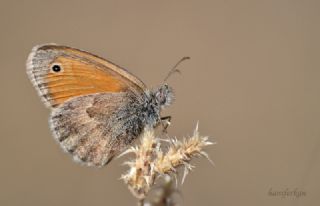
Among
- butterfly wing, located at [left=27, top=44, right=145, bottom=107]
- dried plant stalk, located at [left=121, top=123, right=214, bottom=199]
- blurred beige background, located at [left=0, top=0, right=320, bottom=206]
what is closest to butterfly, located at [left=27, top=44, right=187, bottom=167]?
butterfly wing, located at [left=27, top=44, right=145, bottom=107]

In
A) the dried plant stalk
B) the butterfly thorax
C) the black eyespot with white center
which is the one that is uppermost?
the black eyespot with white center

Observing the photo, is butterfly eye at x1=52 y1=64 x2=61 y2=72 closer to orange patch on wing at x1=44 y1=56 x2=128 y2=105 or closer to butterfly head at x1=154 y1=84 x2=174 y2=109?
orange patch on wing at x1=44 y1=56 x2=128 y2=105

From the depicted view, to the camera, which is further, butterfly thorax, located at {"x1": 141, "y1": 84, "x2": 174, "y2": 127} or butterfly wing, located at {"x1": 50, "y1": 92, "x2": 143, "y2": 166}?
butterfly thorax, located at {"x1": 141, "y1": 84, "x2": 174, "y2": 127}

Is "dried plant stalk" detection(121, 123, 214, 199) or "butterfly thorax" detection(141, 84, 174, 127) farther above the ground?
"butterfly thorax" detection(141, 84, 174, 127)

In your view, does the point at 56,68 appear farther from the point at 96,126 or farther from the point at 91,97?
the point at 96,126

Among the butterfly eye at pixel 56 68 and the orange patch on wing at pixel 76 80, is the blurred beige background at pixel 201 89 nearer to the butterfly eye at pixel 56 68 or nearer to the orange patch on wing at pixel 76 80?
the orange patch on wing at pixel 76 80

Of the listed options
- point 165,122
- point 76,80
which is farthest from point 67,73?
point 165,122

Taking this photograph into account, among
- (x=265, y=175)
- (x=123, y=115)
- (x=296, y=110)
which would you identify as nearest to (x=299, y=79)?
(x=296, y=110)

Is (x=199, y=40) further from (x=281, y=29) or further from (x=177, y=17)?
(x=281, y=29)
